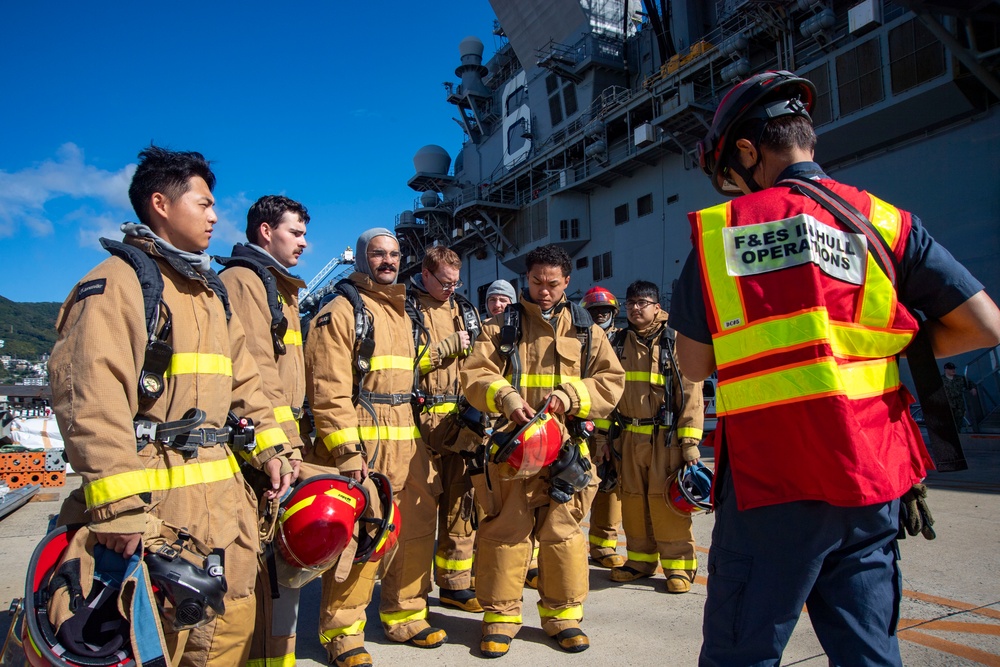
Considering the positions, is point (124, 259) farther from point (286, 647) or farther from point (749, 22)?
point (749, 22)

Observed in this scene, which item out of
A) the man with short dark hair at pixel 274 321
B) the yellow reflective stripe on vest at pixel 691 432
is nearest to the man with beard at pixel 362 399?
the man with short dark hair at pixel 274 321

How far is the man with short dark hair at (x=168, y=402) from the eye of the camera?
1.80m

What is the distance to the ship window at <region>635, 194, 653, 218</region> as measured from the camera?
2336cm

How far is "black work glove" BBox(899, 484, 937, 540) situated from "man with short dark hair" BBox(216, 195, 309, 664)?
2.23 metres

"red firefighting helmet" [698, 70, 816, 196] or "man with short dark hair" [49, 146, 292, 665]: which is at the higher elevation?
"red firefighting helmet" [698, 70, 816, 196]

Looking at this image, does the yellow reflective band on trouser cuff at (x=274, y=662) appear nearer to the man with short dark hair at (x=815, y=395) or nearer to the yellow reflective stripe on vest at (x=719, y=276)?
the man with short dark hair at (x=815, y=395)

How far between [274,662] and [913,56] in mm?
17728

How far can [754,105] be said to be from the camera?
72.9 inches

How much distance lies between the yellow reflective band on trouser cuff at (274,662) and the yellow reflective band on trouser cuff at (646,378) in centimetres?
322

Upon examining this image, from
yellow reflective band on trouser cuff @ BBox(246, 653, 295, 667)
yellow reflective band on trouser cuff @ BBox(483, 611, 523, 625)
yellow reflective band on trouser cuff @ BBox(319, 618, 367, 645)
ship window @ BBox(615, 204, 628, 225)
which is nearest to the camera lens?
yellow reflective band on trouser cuff @ BBox(246, 653, 295, 667)

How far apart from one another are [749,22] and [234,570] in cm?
2061

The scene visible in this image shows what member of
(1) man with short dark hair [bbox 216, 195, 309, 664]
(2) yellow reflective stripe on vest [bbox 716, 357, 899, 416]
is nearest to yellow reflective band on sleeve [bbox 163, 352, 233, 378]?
(1) man with short dark hair [bbox 216, 195, 309, 664]

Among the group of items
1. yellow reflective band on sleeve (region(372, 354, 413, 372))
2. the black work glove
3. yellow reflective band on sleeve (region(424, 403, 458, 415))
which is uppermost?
yellow reflective band on sleeve (region(372, 354, 413, 372))

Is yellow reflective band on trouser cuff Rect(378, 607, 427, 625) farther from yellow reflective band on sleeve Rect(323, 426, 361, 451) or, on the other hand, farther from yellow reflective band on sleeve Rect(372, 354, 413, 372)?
yellow reflective band on sleeve Rect(372, 354, 413, 372)
